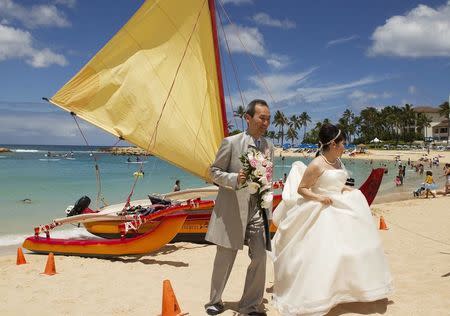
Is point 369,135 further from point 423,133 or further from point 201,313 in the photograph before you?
point 201,313

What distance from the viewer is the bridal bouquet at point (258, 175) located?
406 cm

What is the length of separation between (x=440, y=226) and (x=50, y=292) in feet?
31.8

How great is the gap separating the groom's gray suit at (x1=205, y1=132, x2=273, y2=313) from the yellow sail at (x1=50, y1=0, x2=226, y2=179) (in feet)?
17.2

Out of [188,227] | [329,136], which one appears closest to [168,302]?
[329,136]

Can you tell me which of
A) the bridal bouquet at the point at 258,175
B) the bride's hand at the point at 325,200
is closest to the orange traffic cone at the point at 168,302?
the bridal bouquet at the point at 258,175

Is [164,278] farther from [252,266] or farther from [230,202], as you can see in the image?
[230,202]

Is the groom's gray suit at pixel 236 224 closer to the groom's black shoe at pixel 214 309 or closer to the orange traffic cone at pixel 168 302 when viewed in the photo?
the groom's black shoe at pixel 214 309

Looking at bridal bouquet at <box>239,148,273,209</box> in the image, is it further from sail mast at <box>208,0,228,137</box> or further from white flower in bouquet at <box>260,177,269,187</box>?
sail mast at <box>208,0,228,137</box>

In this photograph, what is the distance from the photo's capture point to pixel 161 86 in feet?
31.7

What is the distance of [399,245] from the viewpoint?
850 cm

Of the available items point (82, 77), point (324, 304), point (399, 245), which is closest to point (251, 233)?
point (324, 304)

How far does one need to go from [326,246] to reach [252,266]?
2.73ft

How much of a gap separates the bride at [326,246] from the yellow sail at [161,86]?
523 cm

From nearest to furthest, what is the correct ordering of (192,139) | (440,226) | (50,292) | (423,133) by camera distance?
(50,292)
(192,139)
(440,226)
(423,133)
